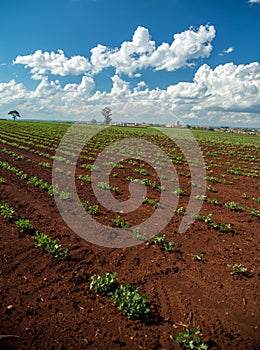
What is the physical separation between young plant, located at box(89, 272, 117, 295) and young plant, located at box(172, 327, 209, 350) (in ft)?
4.56

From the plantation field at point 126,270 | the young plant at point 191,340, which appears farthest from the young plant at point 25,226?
the young plant at point 191,340

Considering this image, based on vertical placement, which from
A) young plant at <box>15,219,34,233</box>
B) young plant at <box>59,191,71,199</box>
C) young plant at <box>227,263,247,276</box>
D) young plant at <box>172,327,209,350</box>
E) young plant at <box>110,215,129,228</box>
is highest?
young plant at <box>59,191,71,199</box>

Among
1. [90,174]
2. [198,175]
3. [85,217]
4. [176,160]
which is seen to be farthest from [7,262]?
[176,160]

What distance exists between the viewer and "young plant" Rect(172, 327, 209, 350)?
3.48 meters

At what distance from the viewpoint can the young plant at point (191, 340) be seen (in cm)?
348

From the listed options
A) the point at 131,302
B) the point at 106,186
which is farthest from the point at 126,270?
the point at 106,186

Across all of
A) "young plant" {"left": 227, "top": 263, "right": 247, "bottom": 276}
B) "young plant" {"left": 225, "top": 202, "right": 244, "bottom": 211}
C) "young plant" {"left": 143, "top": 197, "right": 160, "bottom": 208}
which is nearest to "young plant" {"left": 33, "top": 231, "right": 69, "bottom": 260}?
"young plant" {"left": 227, "top": 263, "right": 247, "bottom": 276}

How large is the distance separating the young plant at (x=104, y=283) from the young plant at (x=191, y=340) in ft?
4.56

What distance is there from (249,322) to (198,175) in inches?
441

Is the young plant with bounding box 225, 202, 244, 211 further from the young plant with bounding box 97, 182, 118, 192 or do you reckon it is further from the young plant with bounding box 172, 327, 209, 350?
the young plant with bounding box 172, 327, 209, 350

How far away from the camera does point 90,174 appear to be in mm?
13531

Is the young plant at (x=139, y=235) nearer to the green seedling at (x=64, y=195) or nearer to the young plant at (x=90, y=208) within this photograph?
the young plant at (x=90, y=208)

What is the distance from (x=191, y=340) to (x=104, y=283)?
1.73 meters

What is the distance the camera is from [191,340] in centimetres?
361
